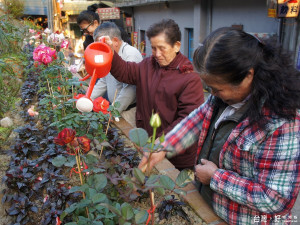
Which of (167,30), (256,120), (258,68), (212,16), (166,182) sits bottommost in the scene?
(166,182)

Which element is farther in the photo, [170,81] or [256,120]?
[170,81]

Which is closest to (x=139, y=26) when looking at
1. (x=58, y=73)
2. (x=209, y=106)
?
(x=58, y=73)

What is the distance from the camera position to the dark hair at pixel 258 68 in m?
0.94

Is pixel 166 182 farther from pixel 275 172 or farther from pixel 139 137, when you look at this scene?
pixel 275 172

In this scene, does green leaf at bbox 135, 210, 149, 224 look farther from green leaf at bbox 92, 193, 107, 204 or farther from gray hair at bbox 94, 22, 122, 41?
gray hair at bbox 94, 22, 122, 41

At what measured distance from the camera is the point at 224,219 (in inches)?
49.9

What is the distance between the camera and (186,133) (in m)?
1.40

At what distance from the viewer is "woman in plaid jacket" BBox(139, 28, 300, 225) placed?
0.95 metres

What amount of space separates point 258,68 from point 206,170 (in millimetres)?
465

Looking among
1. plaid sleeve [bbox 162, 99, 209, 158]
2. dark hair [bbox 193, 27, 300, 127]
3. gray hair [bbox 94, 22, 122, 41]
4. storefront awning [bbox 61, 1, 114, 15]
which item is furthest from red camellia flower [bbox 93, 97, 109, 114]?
storefront awning [bbox 61, 1, 114, 15]

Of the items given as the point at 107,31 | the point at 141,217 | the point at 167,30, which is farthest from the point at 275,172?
the point at 107,31

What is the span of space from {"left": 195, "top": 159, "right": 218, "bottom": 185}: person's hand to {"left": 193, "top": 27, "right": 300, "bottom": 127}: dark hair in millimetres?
285

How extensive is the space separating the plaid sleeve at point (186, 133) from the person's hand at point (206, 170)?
6.8 inches

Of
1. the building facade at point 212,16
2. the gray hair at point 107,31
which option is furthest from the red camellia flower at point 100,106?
the building facade at point 212,16
